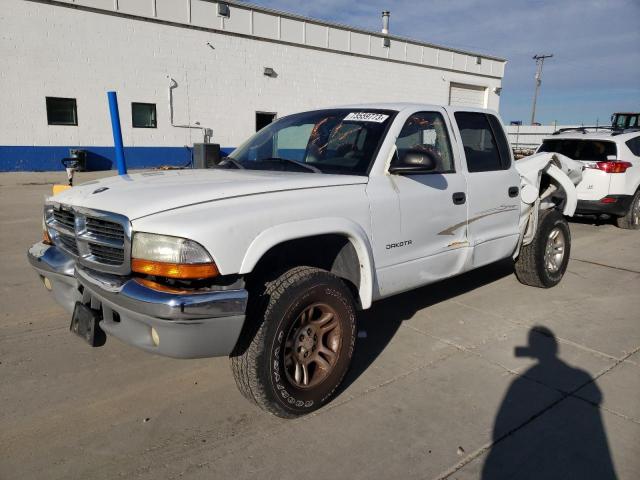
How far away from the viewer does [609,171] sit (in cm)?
874

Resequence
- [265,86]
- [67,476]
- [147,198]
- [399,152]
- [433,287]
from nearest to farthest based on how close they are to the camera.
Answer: [67,476] → [147,198] → [399,152] → [433,287] → [265,86]

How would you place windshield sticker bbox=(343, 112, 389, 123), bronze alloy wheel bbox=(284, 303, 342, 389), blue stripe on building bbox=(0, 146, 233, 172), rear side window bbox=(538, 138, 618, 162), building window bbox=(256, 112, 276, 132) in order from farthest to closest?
building window bbox=(256, 112, 276, 132) < blue stripe on building bbox=(0, 146, 233, 172) < rear side window bbox=(538, 138, 618, 162) < windshield sticker bbox=(343, 112, 389, 123) < bronze alloy wheel bbox=(284, 303, 342, 389)

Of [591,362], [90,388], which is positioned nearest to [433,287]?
[591,362]

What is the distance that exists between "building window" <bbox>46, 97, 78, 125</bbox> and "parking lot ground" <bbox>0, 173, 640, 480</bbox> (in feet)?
43.4

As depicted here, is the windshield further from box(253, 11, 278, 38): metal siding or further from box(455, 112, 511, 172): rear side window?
box(253, 11, 278, 38): metal siding

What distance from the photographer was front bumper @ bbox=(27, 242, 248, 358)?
2418 mm

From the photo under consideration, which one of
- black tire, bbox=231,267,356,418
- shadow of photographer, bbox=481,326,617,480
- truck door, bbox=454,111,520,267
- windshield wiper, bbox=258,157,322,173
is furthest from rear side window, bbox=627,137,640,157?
black tire, bbox=231,267,356,418

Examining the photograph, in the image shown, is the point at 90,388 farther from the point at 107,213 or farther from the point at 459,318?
the point at 459,318

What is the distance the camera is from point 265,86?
20.1m

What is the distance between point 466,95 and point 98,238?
92.9 ft

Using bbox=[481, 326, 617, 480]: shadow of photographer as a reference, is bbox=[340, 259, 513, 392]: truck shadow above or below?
below

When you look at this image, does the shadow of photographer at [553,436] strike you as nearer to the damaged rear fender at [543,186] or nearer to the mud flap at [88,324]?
the damaged rear fender at [543,186]

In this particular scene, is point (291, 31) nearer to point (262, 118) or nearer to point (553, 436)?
point (262, 118)

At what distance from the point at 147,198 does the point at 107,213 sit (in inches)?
9.0
